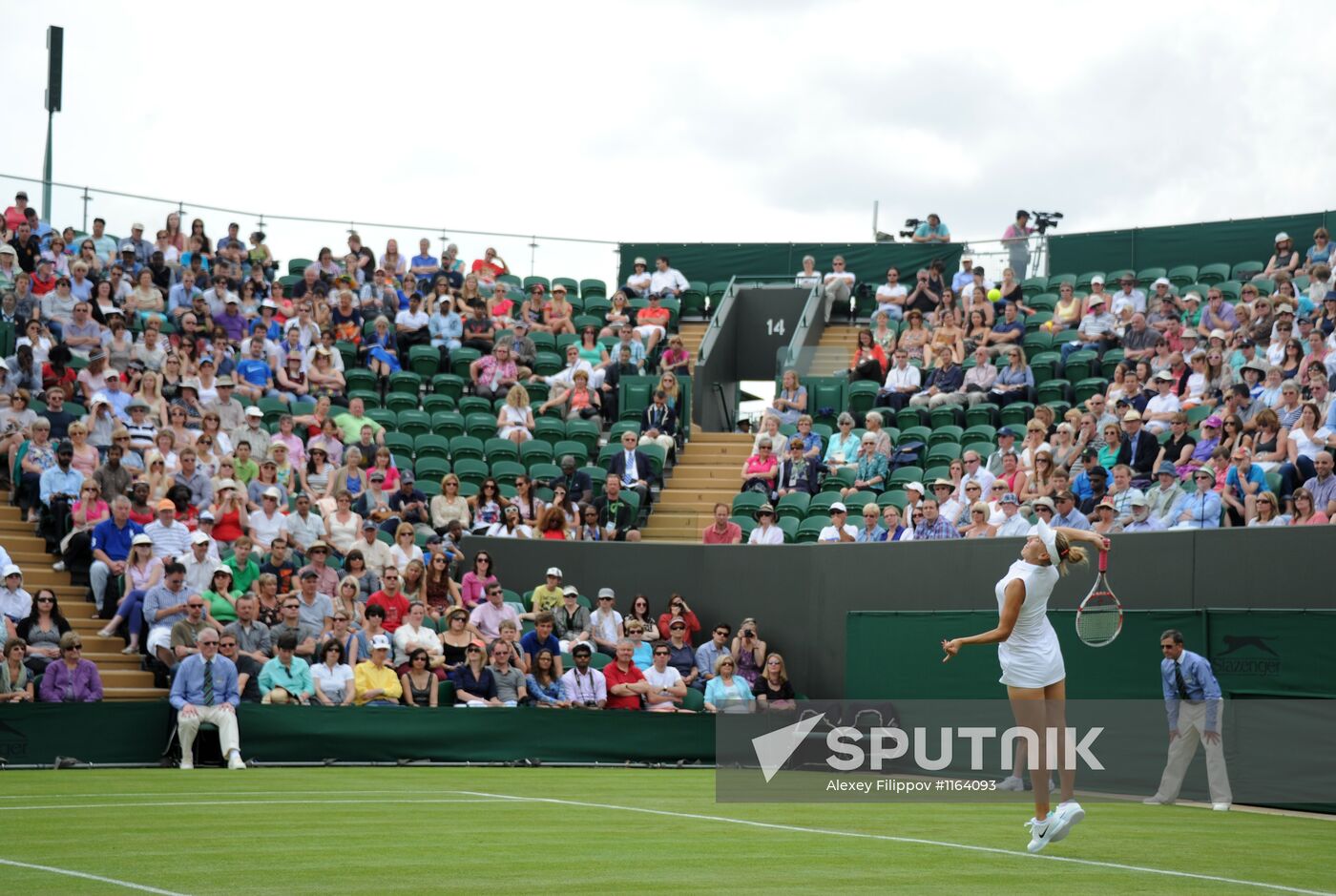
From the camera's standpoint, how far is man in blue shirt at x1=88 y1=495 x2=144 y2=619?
62.0ft

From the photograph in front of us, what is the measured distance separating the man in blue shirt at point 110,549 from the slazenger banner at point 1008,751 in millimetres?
7230

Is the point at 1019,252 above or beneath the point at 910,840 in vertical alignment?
above

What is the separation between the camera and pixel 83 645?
18656 millimetres

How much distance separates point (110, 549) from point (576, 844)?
11154 mm

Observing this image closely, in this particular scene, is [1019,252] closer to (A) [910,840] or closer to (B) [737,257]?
(B) [737,257]

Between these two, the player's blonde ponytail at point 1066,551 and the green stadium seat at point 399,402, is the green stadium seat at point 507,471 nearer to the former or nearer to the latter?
the green stadium seat at point 399,402

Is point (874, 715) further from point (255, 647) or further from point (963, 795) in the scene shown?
point (255, 647)

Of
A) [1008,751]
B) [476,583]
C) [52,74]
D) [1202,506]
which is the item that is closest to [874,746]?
[1008,751]

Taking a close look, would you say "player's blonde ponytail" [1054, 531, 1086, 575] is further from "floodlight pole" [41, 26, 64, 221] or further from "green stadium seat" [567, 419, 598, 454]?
"floodlight pole" [41, 26, 64, 221]

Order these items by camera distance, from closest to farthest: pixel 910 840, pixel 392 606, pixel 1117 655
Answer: pixel 910 840 → pixel 1117 655 → pixel 392 606

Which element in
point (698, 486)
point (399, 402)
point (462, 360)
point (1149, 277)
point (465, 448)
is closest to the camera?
point (465, 448)

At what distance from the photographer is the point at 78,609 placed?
1919cm

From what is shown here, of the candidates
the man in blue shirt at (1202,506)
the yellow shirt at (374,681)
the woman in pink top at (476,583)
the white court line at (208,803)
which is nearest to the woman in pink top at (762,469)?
the woman in pink top at (476,583)

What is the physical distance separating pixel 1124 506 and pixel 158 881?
12.9 m
